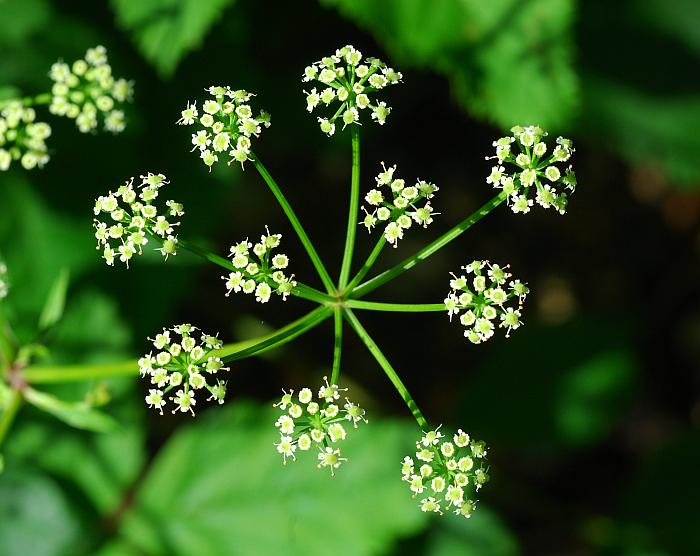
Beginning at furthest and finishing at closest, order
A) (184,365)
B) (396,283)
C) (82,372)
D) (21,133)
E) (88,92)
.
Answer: (396,283), (88,92), (21,133), (82,372), (184,365)

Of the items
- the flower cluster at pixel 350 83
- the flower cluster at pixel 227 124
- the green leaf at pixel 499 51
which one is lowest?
the flower cluster at pixel 227 124

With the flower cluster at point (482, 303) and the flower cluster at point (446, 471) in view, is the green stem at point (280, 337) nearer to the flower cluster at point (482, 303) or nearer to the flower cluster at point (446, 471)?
the flower cluster at point (482, 303)

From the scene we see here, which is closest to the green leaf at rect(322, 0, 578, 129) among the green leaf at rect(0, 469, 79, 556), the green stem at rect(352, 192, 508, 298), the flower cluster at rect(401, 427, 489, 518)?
the green stem at rect(352, 192, 508, 298)

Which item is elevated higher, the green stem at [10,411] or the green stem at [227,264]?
the green stem at [227,264]

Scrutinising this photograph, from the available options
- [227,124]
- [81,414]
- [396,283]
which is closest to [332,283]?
[227,124]

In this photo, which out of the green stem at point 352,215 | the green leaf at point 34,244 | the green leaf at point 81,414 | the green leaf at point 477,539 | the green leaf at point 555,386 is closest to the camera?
the green stem at point 352,215

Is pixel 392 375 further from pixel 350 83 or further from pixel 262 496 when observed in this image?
pixel 262 496

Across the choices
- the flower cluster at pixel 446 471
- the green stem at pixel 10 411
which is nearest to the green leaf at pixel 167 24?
the green stem at pixel 10 411

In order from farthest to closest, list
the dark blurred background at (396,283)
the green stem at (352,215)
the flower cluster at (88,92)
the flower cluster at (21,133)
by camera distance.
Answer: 1. the dark blurred background at (396,283)
2. the flower cluster at (88,92)
3. the flower cluster at (21,133)
4. the green stem at (352,215)
